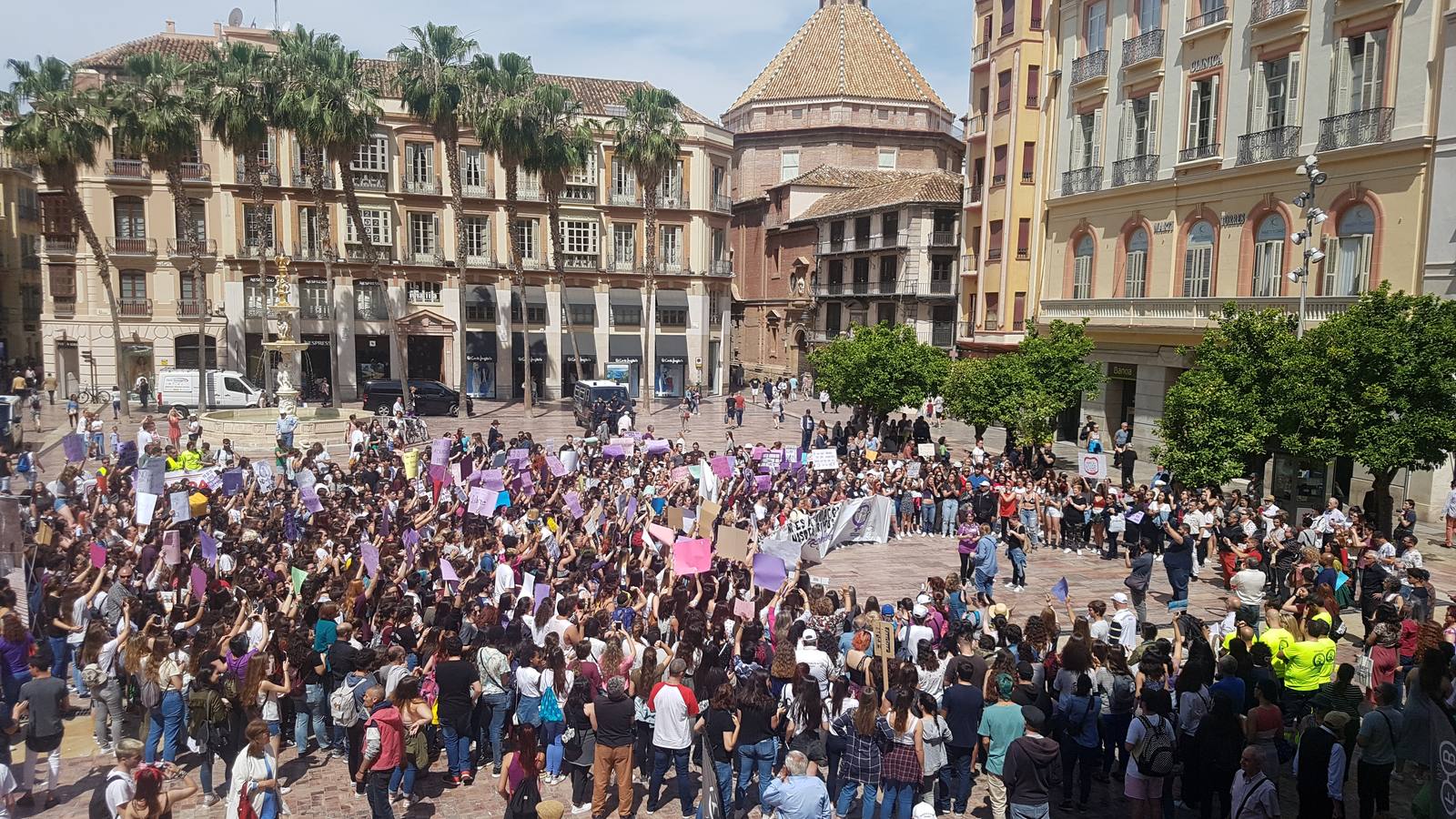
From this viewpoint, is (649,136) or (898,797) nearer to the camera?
(898,797)

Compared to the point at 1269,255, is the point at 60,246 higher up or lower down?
higher up

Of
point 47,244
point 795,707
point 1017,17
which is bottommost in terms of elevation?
point 795,707

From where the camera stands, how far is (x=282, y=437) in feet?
95.0

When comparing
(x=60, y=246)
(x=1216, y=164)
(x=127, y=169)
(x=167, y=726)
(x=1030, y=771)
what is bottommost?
(x=167, y=726)

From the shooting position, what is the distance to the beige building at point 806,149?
7050 cm

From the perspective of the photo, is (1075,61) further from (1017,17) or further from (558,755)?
(558,755)

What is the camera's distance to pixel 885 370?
35.2 meters

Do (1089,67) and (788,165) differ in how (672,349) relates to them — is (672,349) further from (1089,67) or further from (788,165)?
(1089,67)

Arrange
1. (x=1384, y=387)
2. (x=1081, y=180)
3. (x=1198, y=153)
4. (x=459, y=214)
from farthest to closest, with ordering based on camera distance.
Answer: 1. (x=459, y=214)
2. (x=1081, y=180)
3. (x=1198, y=153)
4. (x=1384, y=387)

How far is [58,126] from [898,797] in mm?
46333

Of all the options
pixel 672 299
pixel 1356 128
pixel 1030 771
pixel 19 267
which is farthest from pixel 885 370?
pixel 19 267

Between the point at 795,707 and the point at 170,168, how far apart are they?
44638mm

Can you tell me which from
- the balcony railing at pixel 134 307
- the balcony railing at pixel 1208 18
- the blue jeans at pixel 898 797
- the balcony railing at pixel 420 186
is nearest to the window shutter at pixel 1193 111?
the balcony railing at pixel 1208 18

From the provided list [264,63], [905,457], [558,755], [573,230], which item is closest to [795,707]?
[558,755]
